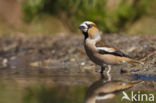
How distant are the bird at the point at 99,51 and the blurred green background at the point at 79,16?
4.33 meters

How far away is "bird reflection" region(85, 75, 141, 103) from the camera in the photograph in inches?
199

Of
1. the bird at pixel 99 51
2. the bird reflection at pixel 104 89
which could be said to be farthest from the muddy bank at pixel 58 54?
the bird reflection at pixel 104 89

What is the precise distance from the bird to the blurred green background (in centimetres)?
433

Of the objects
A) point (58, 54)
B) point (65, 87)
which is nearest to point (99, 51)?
point (65, 87)

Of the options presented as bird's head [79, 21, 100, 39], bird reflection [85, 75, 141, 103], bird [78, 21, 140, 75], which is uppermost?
bird's head [79, 21, 100, 39]

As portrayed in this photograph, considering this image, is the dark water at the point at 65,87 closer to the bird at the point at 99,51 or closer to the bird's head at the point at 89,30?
the bird at the point at 99,51

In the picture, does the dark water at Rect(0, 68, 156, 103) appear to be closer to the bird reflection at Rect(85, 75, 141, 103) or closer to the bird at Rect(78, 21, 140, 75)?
the bird reflection at Rect(85, 75, 141, 103)

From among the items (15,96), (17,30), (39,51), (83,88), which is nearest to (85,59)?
(39,51)

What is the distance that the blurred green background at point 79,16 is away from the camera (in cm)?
1188

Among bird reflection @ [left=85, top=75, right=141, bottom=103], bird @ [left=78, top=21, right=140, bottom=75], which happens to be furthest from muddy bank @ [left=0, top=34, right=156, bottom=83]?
bird reflection @ [left=85, top=75, right=141, bottom=103]

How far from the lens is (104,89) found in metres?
5.62

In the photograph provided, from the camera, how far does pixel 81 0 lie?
11.8 m

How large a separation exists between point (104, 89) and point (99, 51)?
57.5 inches

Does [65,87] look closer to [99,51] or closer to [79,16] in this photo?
[99,51]
